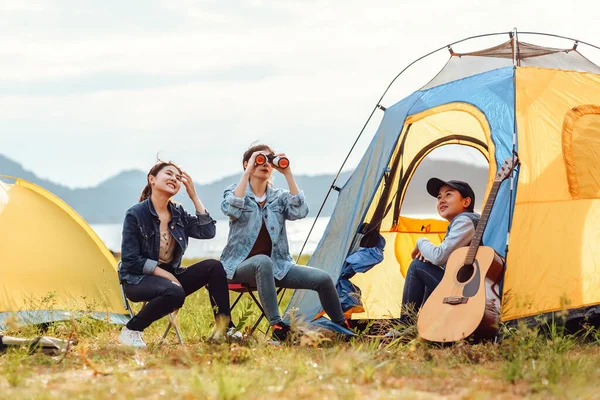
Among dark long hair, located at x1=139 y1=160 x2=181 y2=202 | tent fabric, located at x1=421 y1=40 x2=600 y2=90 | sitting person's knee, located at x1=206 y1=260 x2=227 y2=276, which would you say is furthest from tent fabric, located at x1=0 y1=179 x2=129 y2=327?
tent fabric, located at x1=421 y1=40 x2=600 y2=90

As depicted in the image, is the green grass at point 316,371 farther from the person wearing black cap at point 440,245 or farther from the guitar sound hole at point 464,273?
the person wearing black cap at point 440,245

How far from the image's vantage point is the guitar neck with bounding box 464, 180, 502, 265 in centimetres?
548

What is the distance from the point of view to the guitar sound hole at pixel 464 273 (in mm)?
5505

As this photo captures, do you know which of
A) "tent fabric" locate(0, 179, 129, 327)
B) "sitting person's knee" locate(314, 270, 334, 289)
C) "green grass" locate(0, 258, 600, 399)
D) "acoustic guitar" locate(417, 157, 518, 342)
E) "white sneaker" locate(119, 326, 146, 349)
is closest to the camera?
"green grass" locate(0, 258, 600, 399)

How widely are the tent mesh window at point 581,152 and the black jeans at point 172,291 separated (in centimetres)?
239

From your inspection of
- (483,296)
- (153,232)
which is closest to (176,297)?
(153,232)

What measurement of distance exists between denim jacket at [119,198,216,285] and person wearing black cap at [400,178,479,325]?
60.1 inches

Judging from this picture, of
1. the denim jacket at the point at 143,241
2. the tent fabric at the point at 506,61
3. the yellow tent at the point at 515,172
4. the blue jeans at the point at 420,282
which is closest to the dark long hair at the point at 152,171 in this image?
the denim jacket at the point at 143,241

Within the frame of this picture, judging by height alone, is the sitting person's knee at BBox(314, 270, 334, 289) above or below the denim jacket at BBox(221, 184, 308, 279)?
below

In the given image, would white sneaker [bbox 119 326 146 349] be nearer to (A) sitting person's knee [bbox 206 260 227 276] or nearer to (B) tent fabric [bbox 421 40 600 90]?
(A) sitting person's knee [bbox 206 260 227 276]

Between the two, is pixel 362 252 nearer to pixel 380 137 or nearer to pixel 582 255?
pixel 380 137

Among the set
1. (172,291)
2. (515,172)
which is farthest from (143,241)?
(515,172)

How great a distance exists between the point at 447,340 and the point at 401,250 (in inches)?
76.1

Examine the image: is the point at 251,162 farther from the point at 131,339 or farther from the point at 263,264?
the point at 131,339
